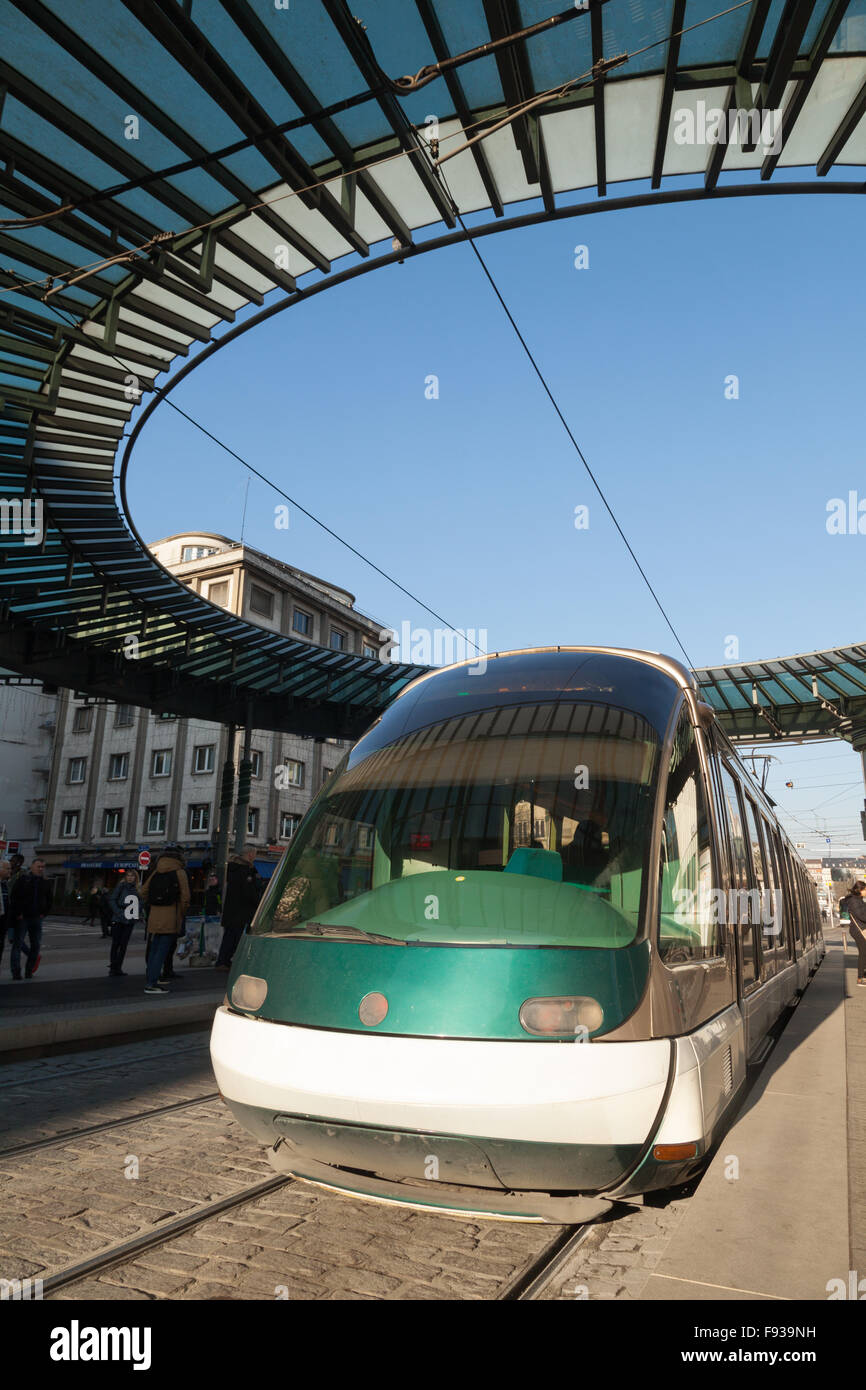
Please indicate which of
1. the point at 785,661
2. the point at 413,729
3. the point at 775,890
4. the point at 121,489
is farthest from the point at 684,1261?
the point at 785,661

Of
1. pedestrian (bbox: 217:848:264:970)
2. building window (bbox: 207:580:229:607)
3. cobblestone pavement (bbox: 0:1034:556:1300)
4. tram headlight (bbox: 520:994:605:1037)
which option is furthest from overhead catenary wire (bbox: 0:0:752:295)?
building window (bbox: 207:580:229:607)

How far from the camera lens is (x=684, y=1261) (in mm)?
3445

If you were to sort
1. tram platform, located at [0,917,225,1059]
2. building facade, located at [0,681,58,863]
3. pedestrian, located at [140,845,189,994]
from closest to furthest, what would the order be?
tram platform, located at [0,917,225,1059] < pedestrian, located at [140,845,189,994] < building facade, located at [0,681,58,863]

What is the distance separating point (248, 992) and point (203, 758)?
41.1 metres

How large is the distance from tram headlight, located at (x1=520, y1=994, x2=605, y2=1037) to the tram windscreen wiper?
0.56 meters

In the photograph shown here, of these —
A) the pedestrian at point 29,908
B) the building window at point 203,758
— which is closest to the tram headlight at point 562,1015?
the pedestrian at point 29,908

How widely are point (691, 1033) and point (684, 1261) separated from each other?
0.90 m

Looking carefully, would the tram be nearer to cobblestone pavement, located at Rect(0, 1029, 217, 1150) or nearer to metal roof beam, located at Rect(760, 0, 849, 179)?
cobblestone pavement, located at Rect(0, 1029, 217, 1150)

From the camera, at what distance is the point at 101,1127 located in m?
5.36

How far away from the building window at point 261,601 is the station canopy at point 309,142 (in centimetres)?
3332

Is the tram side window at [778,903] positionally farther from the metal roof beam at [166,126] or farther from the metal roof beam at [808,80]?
the metal roof beam at [166,126]

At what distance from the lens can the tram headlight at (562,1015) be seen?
3014 mm

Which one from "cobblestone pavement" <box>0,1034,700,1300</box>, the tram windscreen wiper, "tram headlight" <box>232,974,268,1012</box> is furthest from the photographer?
"tram headlight" <box>232,974,268,1012</box>

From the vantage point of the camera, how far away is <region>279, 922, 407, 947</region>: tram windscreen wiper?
134 inches
